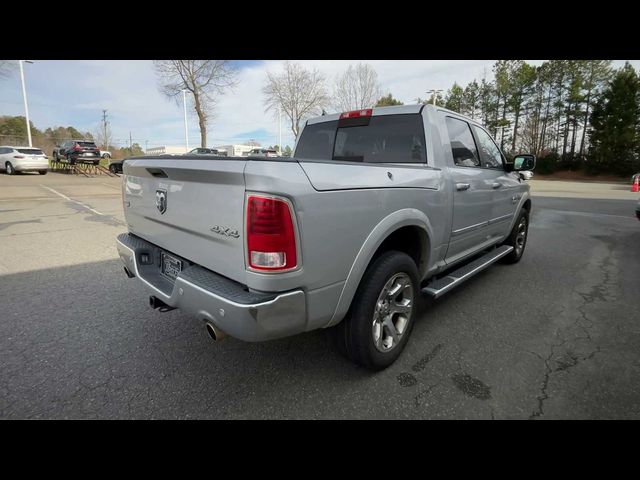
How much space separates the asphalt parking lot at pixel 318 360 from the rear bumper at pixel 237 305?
2.13ft

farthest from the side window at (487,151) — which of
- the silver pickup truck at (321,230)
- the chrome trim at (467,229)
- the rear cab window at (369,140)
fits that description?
the rear cab window at (369,140)

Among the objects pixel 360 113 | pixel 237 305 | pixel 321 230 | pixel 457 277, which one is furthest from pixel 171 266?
pixel 457 277

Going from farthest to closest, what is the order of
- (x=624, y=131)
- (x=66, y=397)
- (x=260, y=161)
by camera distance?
1. (x=624, y=131)
2. (x=66, y=397)
3. (x=260, y=161)

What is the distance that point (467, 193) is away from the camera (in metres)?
3.29

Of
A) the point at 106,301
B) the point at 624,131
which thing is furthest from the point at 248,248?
the point at 624,131

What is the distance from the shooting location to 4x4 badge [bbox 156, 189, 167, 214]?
2.34 m

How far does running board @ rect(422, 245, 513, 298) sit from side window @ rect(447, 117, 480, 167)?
1.08 m

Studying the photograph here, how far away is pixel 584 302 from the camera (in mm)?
3830

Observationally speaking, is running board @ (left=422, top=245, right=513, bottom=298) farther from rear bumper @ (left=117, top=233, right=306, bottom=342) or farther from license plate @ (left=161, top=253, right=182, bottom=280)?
license plate @ (left=161, top=253, right=182, bottom=280)

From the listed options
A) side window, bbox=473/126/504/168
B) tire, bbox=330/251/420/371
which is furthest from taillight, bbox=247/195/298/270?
side window, bbox=473/126/504/168

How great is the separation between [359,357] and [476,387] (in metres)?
0.83

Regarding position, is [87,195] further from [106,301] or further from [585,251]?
[585,251]

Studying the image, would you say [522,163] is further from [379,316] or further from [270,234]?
[270,234]

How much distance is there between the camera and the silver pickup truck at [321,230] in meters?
1.74
